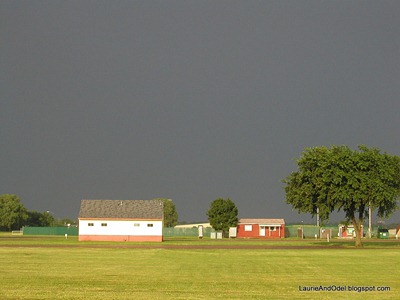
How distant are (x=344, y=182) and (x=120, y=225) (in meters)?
39.8

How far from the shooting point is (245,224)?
139 meters

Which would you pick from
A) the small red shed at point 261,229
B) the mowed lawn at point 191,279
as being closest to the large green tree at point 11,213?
the small red shed at point 261,229

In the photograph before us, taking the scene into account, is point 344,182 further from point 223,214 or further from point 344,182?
point 223,214

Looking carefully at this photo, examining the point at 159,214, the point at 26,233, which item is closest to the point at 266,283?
the point at 159,214

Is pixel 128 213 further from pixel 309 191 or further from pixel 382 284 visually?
pixel 382 284

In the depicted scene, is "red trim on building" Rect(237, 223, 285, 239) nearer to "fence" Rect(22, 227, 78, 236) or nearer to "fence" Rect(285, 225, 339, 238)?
"fence" Rect(285, 225, 339, 238)

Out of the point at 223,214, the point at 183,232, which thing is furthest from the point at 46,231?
the point at 223,214

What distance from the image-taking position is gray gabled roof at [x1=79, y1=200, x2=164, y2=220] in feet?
351

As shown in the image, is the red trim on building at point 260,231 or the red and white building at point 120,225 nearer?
the red and white building at point 120,225

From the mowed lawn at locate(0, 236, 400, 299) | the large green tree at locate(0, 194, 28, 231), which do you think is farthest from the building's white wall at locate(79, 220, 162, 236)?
the large green tree at locate(0, 194, 28, 231)

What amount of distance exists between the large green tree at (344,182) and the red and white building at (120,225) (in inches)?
1180

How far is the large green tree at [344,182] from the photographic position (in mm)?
77625

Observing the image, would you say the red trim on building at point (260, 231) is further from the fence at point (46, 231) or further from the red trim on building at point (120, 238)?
the red trim on building at point (120, 238)

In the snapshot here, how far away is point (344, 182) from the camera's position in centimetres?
7869
